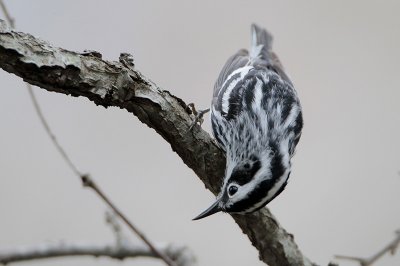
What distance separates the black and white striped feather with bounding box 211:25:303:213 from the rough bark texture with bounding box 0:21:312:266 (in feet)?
0.43

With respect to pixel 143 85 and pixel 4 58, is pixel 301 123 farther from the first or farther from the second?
pixel 4 58

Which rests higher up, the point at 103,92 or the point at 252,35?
the point at 252,35

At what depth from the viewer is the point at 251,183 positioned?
8.42ft

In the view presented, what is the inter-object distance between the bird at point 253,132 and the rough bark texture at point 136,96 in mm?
125

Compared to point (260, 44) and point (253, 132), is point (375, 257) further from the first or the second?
point (260, 44)

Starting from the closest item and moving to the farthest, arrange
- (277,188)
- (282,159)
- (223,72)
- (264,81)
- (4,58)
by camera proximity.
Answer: (4,58)
(277,188)
(282,159)
(264,81)
(223,72)

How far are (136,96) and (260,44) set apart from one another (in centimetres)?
203

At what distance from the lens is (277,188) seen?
2.49 m

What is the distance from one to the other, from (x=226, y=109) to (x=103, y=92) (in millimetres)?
1045

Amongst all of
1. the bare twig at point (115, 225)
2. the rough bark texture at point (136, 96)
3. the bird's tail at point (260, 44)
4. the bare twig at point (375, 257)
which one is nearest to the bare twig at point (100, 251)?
the bare twig at point (115, 225)

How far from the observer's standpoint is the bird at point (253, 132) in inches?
98.7

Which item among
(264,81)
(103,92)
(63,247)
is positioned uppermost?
(264,81)

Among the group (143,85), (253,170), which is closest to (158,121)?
(143,85)

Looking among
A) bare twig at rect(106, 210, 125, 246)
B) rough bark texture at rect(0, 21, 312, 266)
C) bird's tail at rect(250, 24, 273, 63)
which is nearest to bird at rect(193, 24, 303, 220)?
rough bark texture at rect(0, 21, 312, 266)
